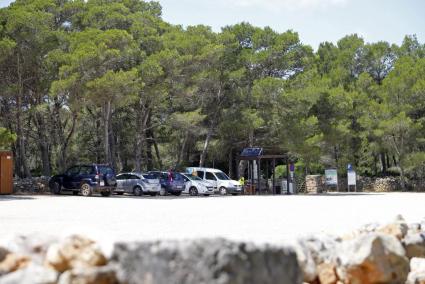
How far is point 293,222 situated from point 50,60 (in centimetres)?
2556

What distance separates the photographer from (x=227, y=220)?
1524 centimetres

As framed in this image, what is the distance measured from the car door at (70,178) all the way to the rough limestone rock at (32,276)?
28487mm

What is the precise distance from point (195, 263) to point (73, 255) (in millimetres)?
1333

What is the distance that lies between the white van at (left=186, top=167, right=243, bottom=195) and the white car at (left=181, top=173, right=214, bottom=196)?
0.98 metres

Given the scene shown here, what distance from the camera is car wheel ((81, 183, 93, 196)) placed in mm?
32159

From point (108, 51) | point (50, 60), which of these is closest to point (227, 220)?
point (108, 51)

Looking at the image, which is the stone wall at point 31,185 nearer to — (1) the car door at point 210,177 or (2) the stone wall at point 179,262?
(1) the car door at point 210,177

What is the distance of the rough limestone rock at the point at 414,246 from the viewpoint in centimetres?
819

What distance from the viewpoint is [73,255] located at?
5.24 metres

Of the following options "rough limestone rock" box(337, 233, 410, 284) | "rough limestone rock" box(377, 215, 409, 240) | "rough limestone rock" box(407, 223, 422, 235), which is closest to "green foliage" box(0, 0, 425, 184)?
"rough limestone rock" box(407, 223, 422, 235)

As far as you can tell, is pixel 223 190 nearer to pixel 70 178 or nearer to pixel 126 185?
pixel 126 185

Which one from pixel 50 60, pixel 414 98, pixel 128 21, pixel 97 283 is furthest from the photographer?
pixel 414 98

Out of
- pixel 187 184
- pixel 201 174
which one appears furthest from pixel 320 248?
pixel 201 174

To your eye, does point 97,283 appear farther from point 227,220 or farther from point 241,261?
point 227,220
